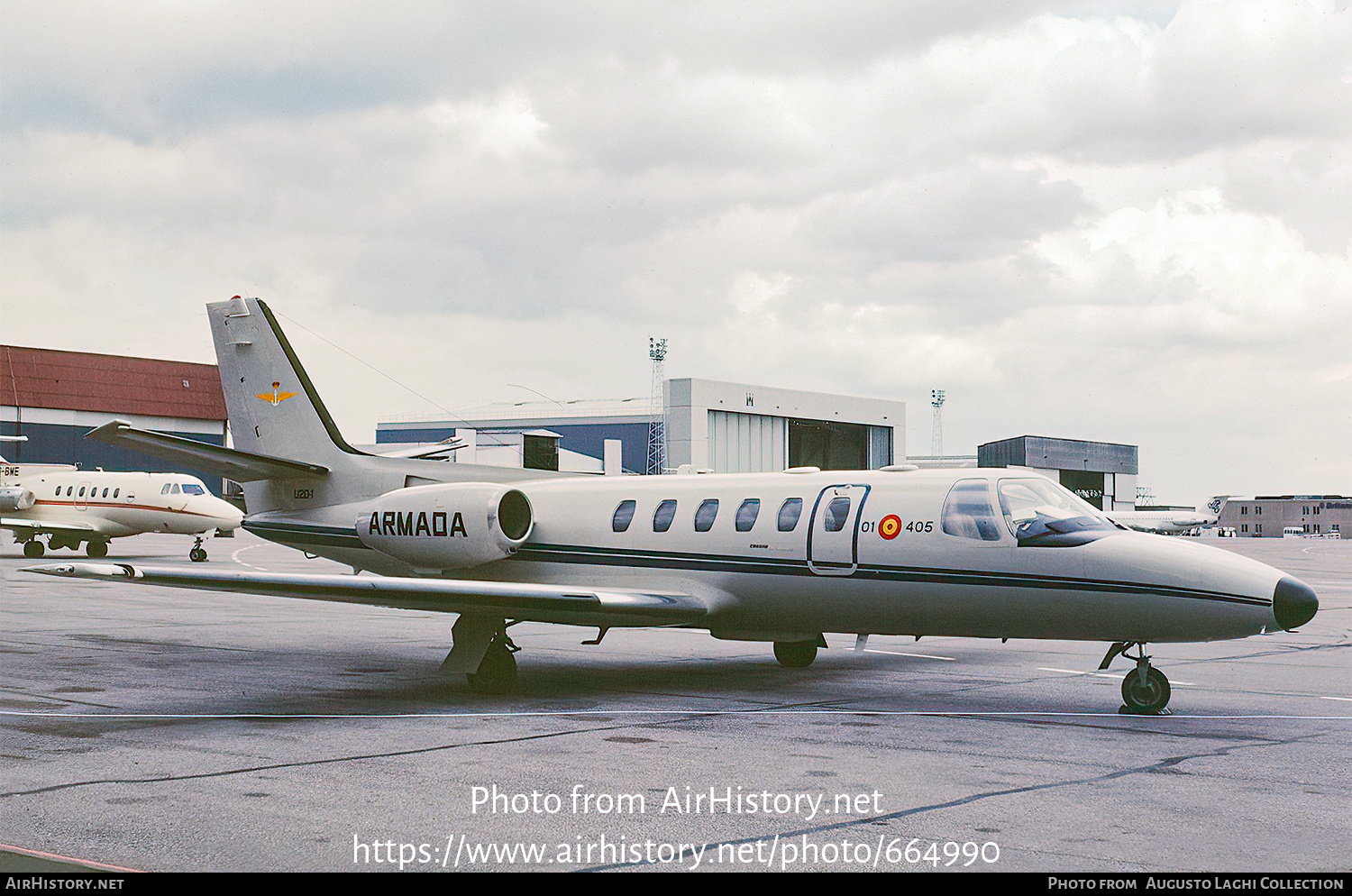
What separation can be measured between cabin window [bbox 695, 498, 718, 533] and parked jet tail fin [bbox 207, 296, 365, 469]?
5.38 meters

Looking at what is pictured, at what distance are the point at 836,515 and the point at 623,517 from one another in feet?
8.76

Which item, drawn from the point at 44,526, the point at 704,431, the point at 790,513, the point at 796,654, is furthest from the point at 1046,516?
the point at 704,431

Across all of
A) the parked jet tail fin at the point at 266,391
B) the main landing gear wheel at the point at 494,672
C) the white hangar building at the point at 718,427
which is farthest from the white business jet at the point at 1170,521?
the main landing gear wheel at the point at 494,672

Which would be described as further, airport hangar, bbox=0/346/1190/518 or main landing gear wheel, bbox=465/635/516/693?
airport hangar, bbox=0/346/1190/518

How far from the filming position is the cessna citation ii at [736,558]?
37.7 ft

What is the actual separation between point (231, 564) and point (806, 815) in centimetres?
3205

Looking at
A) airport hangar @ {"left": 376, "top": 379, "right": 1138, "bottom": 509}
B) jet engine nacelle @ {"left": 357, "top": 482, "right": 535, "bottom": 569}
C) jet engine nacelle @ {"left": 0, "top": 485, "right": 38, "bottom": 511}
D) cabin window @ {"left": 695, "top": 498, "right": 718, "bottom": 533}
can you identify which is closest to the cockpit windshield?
cabin window @ {"left": 695, "top": 498, "right": 718, "bottom": 533}

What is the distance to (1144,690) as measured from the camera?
11.8m

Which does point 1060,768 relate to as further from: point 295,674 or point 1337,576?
point 1337,576

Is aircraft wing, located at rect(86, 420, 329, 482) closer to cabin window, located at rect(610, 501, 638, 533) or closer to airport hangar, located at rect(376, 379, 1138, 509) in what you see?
cabin window, located at rect(610, 501, 638, 533)

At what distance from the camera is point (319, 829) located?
6977 millimetres

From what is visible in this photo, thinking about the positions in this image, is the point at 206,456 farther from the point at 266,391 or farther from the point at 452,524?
the point at 452,524

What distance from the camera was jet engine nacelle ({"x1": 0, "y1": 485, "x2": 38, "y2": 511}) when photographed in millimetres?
43500

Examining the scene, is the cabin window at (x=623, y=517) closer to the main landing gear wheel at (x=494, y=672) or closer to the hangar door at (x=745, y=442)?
the main landing gear wheel at (x=494, y=672)
